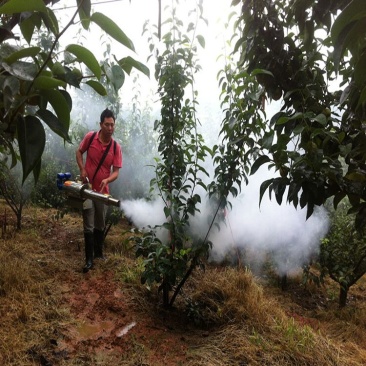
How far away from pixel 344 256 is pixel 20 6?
12.5 feet

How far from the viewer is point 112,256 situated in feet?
10.6

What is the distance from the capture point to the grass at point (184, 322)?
1.77 metres

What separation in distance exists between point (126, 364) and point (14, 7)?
1.83 metres

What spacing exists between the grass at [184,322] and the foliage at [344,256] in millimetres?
300

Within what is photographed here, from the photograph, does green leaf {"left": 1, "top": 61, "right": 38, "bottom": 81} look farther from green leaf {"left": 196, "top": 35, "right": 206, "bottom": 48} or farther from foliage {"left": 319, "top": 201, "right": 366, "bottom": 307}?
foliage {"left": 319, "top": 201, "right": 366, "bottom": 307}

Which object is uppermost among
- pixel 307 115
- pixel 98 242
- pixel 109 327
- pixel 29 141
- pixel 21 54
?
pixel 307 115

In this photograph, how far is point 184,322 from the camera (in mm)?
2322

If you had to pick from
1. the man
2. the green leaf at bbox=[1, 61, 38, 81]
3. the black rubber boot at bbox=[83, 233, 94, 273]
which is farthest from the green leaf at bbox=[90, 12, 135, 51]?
the black rubber boot at bbox=[83, 233, 94, 273]

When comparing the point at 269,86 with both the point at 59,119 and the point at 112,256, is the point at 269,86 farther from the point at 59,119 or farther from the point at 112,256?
the point at 112,256

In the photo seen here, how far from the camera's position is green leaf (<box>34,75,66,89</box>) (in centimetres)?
40

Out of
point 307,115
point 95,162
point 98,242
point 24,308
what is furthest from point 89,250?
point 307,115

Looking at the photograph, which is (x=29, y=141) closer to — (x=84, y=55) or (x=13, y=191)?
(x=84, y=55)

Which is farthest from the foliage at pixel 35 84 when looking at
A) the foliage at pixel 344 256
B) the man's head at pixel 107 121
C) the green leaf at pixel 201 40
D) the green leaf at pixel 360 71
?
the foliage at pixel 344 256

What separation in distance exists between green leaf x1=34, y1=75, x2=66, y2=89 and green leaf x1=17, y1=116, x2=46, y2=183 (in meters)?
0.05
